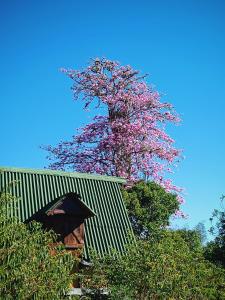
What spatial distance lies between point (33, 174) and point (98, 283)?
9.71 meters

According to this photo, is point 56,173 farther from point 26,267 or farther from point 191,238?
point 26,267

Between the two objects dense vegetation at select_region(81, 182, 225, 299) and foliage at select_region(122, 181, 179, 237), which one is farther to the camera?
foliage at select_region(122, 181, 179, 237)

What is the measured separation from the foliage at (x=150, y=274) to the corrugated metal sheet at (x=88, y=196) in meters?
4.72

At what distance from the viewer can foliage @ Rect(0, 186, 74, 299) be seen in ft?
31.5

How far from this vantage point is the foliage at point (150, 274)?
535 inches

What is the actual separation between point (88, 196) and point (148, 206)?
19.4 feet

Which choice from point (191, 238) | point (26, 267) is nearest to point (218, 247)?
point (191, 238)

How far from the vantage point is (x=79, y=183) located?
2328 centimetres

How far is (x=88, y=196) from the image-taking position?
22656 millimetres

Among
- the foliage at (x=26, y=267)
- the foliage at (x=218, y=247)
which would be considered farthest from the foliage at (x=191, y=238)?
the foliage at (x=26, y=267)

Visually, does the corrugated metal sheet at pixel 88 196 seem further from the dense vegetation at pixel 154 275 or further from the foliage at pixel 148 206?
the dense vegetation at pixel 154 275

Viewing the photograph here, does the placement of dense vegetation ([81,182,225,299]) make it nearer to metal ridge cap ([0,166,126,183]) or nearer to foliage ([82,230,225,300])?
foliage ([82,230,225,300])

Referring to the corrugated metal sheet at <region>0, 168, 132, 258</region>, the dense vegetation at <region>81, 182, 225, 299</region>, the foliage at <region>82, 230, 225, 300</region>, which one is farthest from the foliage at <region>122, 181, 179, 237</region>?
the foliage at <region>82, 230, 225, 300</region>

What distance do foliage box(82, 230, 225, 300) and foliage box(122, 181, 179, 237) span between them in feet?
36.2
